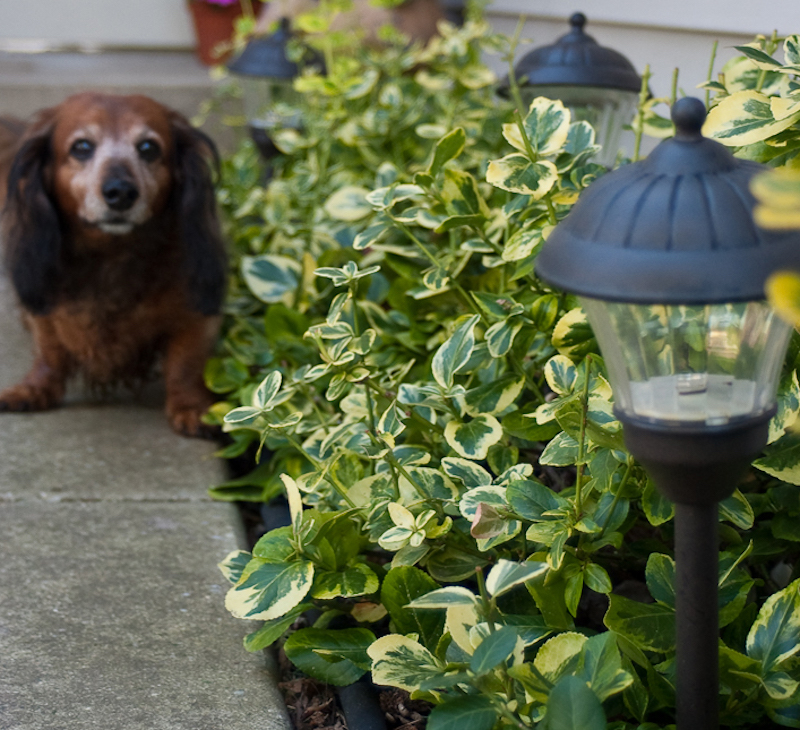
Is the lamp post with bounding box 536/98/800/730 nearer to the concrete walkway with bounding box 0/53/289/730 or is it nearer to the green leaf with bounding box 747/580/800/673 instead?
the green leaf with bounding box 747/580/800/673

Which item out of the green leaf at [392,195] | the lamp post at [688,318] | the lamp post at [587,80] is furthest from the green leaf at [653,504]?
the lamp post at [587,80]

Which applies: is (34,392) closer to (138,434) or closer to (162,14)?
(138,434)

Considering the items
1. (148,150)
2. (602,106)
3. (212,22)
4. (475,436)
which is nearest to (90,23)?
(212,22)

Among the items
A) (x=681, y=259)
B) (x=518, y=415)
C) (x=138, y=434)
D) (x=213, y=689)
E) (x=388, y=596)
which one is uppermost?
(x=681, y=259)

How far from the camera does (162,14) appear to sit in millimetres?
5945

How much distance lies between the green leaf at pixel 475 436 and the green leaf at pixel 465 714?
16.5 inches

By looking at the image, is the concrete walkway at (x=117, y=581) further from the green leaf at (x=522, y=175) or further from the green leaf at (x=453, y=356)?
the green leaf at (x=522, y=175)

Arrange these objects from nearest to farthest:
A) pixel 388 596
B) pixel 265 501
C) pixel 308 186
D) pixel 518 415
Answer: pixel 388 596 < pixel 518 415 < pixel 265 501 < pixel 308 186

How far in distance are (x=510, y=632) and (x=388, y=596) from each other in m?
0.37

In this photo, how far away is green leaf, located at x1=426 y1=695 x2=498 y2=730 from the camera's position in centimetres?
93

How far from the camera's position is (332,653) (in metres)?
1.29

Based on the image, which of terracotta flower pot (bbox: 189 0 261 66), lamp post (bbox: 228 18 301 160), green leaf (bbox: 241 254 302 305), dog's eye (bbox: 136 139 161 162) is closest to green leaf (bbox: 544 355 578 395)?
green leaf (bbox: 241 254 302 305)

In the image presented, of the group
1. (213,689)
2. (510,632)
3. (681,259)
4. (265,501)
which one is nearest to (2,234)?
(265,501)

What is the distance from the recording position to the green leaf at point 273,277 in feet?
7.22
